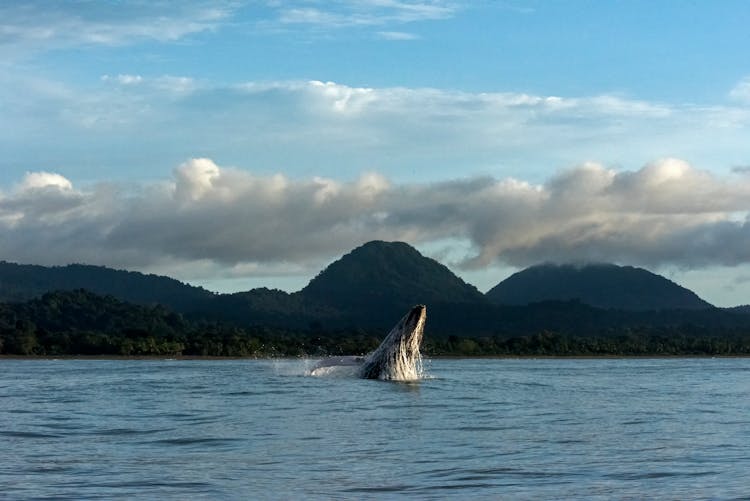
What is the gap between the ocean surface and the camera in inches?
1037

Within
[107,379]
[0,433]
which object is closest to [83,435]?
[0,433]

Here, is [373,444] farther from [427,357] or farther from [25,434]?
[427,357]

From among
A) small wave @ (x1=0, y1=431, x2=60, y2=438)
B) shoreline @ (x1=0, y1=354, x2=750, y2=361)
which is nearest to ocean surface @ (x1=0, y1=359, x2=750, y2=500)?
small wave @ (x1=0, y1=431, x2=60, y2=438)

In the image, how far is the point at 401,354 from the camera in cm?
6656

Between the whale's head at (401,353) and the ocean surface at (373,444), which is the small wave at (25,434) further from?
the whale's head at (401,353)

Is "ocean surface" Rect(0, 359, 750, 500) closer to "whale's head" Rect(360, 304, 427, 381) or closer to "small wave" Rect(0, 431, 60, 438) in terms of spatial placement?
"small wave" Rect(0, 431, 60, 438)

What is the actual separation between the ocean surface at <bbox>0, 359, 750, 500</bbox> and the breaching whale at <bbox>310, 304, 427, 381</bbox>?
422 centimetres

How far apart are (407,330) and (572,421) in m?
21.6

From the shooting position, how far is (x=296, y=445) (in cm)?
3475

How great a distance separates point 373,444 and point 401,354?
104 feet

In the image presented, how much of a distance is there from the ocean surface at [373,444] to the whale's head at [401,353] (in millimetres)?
4202

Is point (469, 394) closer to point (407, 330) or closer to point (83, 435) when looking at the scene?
point (407, 330)

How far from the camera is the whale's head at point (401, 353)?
6378 centimetres

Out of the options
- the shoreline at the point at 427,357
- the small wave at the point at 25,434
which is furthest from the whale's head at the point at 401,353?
the shoreline at the point at 427,357
